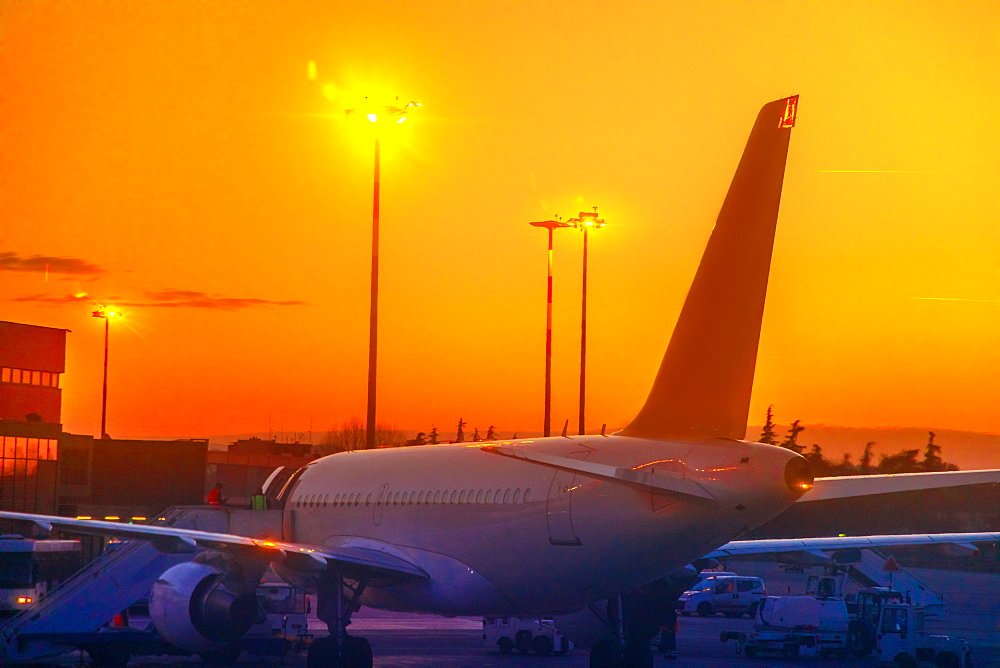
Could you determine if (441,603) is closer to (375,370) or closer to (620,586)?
(620,586)

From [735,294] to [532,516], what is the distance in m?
5.02

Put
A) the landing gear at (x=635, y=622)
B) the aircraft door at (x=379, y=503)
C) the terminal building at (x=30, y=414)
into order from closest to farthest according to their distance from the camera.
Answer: the landing gear at (x=635, y=622) < the aircraft door at (x=379, y=503) < the terminal building at (x=30, y=414)

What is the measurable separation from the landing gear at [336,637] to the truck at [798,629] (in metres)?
10.6

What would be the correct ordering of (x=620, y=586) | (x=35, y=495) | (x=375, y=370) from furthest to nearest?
1. (x=35, y=495)
2. (x=375, y=370)
3. (x=620, y=586)

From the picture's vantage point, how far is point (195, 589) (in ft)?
75.3

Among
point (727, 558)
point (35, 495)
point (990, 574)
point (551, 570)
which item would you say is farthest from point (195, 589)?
point (990, 574)

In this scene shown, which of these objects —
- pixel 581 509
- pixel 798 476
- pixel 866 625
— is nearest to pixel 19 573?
pixel 581 509

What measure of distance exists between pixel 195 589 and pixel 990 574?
60.5 metres

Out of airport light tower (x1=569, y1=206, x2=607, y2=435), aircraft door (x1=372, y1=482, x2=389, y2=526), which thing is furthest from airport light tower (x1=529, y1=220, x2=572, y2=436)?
aircraft door (x1=372, y1=482, x2=389, y2=526)

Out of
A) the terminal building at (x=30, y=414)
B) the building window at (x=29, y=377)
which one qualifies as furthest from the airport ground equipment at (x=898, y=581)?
the building window at (x=29, y=377)

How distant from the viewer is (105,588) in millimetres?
26141

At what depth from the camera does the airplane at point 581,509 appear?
58.4ft

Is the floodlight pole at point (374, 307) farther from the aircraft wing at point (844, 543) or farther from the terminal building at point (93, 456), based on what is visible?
the terminal building at point (93, 456)

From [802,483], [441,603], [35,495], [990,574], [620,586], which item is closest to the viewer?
[802,483]
